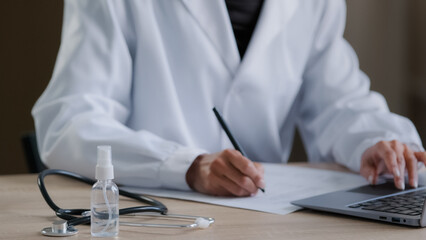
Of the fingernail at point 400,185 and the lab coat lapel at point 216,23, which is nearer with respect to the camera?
the fingernail at point 400,185

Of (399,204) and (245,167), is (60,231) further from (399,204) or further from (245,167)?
(399,204)

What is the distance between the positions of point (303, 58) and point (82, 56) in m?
0.60

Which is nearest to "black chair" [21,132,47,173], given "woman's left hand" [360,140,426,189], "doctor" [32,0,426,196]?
"doctor" [32,0,426,196]

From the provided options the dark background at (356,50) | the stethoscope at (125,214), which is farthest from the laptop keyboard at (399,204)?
the dark background at (356,50)

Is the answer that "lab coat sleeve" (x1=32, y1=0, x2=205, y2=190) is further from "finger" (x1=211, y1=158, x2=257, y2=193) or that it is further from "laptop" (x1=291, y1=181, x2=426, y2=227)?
"laptop" (x1=291, y1=181, x2=426, y2=227)

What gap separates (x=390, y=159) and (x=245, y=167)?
31 cm

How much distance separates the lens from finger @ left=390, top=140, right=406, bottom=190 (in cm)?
101

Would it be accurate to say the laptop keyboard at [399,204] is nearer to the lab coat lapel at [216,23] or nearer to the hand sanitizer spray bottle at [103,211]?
the hand sanitizer spray bottle at [103,211]

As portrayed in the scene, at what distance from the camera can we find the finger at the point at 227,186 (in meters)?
0.93

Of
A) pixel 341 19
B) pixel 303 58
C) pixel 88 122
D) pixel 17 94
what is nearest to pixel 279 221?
pixel 88 122

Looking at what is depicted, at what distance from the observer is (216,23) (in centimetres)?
135

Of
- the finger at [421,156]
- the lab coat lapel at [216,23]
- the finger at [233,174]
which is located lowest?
the finger at [233,174]

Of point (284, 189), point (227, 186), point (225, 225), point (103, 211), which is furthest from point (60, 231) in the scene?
point (284, 189)

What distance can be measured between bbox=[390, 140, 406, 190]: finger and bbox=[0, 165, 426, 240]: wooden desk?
0.24m
